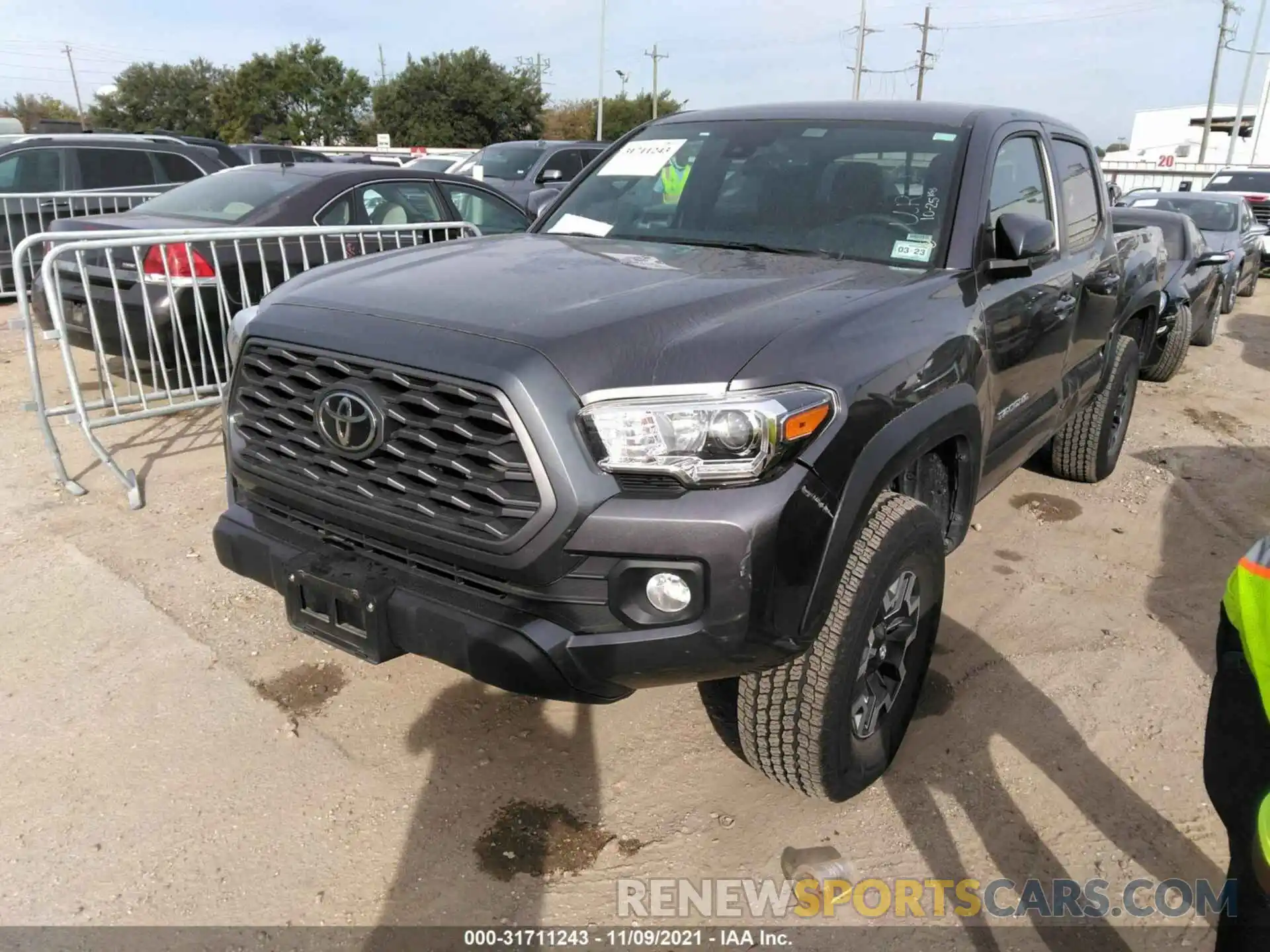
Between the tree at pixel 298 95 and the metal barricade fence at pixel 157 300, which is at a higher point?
the tree at pixel 298 95

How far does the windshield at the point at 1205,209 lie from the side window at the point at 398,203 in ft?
31.4

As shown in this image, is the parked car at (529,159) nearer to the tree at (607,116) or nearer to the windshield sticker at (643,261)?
the windshield sticker at (643,261)

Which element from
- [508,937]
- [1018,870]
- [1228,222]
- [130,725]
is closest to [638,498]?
[508,937]

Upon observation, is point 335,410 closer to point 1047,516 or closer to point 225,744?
point 225,744

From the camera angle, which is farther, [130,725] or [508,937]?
[130,725]

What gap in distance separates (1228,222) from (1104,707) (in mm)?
11675

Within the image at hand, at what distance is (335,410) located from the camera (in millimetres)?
2367

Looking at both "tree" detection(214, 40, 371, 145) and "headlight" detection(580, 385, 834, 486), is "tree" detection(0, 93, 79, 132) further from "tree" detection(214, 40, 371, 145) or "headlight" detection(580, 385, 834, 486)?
"headlight" detection(580, 385, 834, 486)

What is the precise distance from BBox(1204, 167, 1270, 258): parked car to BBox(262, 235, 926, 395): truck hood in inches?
694

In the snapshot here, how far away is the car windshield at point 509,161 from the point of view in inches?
566

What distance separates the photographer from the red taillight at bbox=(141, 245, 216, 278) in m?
5.33

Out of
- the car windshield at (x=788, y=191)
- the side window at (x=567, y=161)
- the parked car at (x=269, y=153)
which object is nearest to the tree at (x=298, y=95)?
the parked car at (x=269, y=153)

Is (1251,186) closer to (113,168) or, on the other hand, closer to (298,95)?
(113,168)

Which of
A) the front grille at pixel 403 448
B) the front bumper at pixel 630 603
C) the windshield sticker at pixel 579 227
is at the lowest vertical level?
the front bumper at pixel 630 603
